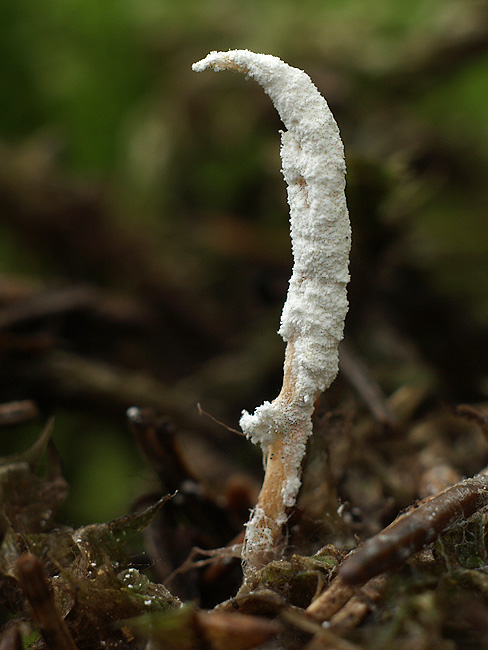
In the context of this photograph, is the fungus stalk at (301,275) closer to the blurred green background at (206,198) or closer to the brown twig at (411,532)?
the brown twig at (411,532)

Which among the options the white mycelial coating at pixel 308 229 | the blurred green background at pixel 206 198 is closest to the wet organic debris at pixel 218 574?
the white mycelial coating at pixel 308 229

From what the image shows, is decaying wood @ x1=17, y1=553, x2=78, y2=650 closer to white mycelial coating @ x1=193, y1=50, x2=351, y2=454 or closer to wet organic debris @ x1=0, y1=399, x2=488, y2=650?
wet organic debris @ x1=0, y1=399, x2=488, y2=650

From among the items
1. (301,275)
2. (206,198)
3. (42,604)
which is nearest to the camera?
(42,604)

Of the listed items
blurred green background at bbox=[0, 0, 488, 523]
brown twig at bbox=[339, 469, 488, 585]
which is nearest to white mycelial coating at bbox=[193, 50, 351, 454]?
brown twig at bbox=[339, 469, 488, 585]

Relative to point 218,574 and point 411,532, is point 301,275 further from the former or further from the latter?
point 218,574

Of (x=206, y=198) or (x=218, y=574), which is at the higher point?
(x=206, y=198)

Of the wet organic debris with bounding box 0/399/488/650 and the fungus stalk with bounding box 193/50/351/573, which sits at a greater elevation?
the fungus stalk with bounding box 193/50/351/573

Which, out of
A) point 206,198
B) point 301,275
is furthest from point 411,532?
point 206,198
